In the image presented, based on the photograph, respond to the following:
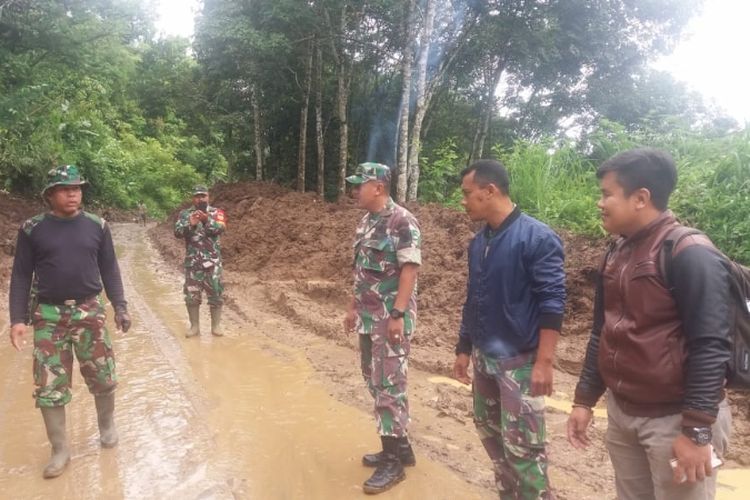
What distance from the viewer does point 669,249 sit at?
1921 millimetres

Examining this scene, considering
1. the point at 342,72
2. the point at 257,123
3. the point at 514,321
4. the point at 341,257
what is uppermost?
the point at 342,72

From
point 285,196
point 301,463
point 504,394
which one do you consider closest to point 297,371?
point 301,463

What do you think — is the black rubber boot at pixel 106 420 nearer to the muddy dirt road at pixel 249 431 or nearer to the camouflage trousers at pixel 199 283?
the muddy dirt road at pixel 249 431

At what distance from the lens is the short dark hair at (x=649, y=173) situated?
78.6 inches

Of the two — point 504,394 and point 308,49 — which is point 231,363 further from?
point 308,49

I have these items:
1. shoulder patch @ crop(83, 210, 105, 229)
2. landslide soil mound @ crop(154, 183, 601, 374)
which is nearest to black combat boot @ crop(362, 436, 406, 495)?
landslide soil mound @ crop(154, 183, 601, 374)

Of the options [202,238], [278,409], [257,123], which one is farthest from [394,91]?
[278,409]

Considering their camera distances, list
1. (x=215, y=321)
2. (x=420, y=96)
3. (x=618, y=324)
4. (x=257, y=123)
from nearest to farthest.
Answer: (x=618, y=324)
(x=215, y=321)
(x=420, y=96)
(x=257, y=123)

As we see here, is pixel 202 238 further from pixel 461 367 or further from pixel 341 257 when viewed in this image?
pixel 461 367

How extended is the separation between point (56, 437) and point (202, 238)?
3.62 m

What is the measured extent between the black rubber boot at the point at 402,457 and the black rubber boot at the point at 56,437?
197 centimetres

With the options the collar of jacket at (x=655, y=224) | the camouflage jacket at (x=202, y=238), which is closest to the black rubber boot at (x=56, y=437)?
the camouflage jacket at (x=202, y=238)

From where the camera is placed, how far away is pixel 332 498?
3348 mm

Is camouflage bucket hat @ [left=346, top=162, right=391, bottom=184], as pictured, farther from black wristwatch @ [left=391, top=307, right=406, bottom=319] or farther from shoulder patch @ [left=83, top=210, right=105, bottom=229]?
shoulder patch @ [left=83, top=210, right=105, bottom=229]
